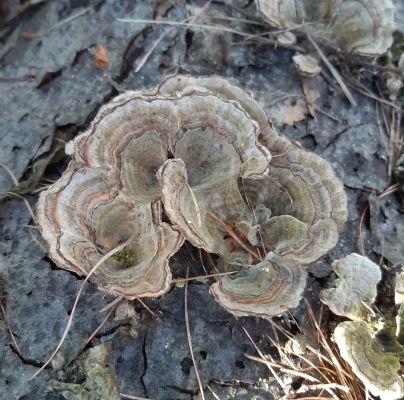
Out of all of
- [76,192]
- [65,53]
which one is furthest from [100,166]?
[65,53]

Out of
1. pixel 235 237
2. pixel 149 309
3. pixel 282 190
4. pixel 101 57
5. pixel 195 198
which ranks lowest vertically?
pixel 149 309

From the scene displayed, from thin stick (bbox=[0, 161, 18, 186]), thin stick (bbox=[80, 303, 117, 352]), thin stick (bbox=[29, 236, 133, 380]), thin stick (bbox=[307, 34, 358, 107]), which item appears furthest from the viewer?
thin stick (bbox=[307, 34, 358, 107])

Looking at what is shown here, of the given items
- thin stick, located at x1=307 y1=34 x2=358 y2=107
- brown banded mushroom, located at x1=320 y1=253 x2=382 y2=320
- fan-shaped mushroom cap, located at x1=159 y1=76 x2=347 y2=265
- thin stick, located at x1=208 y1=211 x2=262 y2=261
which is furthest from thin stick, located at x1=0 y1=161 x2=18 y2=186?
thin stick, located at x1=307 y1=34 x2=358 y2=107

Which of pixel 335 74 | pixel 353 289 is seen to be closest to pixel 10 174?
pixel 353 289

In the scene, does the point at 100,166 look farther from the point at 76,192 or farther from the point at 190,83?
the point at 190,83

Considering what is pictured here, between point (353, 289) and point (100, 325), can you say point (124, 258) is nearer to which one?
point (100, 325)

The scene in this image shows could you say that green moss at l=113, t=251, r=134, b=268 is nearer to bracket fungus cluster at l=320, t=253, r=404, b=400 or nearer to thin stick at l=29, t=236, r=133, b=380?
thin stick at l=29, t=236, r=133, b=380
